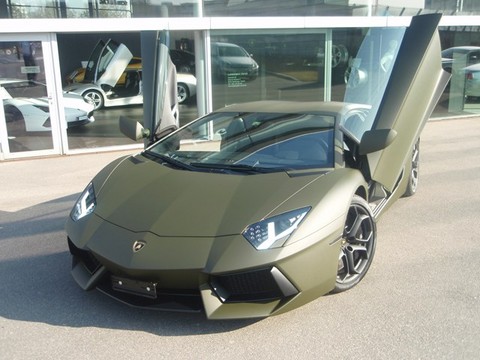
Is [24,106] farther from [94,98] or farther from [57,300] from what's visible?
[57,300]

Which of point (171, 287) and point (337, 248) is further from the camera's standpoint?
point (337, 248)

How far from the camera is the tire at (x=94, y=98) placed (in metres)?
11.0

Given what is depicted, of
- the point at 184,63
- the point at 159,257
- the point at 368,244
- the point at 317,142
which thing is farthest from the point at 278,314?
the point at 184,63

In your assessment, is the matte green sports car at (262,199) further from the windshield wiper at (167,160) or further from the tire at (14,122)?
the tire at (14,122)

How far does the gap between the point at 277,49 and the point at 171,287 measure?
26.4 ft

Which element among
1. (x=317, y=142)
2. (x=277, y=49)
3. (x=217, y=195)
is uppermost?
(x=277, y=49)

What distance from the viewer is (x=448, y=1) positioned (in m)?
11.5

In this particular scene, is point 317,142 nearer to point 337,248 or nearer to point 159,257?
point 337,248

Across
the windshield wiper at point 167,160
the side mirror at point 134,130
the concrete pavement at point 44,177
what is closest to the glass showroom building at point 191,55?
the concrete pavement at point 44,177

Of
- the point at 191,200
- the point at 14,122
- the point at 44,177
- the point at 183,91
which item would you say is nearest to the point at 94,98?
the point at 183,91

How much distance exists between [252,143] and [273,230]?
1.27m

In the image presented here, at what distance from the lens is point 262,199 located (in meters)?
3.13

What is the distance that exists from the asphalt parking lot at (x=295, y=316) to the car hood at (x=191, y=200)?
59 cm

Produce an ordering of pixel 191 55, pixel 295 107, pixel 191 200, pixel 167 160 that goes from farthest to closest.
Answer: pixel 191 55, pixel 295 107, pixel 167 160, pixel 191 200
